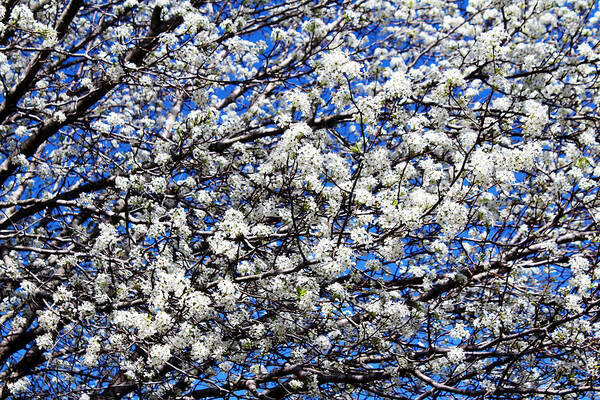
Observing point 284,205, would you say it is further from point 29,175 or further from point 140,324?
point 29,175

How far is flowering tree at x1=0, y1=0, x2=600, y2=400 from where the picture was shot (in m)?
4.49

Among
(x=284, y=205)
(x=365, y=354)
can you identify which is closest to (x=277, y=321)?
(x=365, y=354)

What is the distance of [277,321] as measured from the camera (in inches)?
201

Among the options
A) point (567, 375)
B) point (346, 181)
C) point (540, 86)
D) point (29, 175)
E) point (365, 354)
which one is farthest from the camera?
point (29, 175)

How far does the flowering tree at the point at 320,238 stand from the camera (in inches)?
177

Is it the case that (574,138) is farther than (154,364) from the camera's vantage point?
Yes

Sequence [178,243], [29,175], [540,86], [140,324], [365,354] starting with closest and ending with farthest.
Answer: [140,324]
[365,354]
[178,243]
[540,86]
[29,175]

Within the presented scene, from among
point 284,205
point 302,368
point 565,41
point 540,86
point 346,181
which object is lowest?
point 302,368

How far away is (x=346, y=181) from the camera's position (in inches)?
186

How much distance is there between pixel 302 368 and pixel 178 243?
1.92 meters

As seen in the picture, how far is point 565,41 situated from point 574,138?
1248mm

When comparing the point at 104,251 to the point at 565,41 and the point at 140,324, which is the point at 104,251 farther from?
the point at 565,41

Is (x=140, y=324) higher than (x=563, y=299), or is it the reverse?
(x=563, y=299)

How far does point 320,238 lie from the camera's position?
4.83 meters
